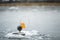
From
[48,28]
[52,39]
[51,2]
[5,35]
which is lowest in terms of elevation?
[52,39]

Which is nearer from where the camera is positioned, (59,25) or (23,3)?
(59,25)

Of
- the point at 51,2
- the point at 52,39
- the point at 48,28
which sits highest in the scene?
the point at 51,2

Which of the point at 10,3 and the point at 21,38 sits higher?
the point at 10,3

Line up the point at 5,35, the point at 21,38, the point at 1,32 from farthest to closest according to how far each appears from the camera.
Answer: the point at 1,32
the point at 5,35
the point at 21,38

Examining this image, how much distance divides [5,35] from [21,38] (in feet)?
0.95

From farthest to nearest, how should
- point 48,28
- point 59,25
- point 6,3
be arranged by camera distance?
1. point 6,3
2. point 59,25
3. point 48,28

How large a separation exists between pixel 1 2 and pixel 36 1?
1.53 meters

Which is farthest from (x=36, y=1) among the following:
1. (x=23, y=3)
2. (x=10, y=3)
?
(x=10, y=3)

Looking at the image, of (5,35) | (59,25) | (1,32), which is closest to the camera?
(5,35)

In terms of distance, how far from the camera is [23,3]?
765 centimetres

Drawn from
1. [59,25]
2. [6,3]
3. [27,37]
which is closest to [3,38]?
[27,37]

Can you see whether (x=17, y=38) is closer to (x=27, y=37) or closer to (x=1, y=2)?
(x=27, y=37)

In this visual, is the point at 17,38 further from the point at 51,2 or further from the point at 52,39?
the point at 51,2

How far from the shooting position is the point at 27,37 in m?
2.32
